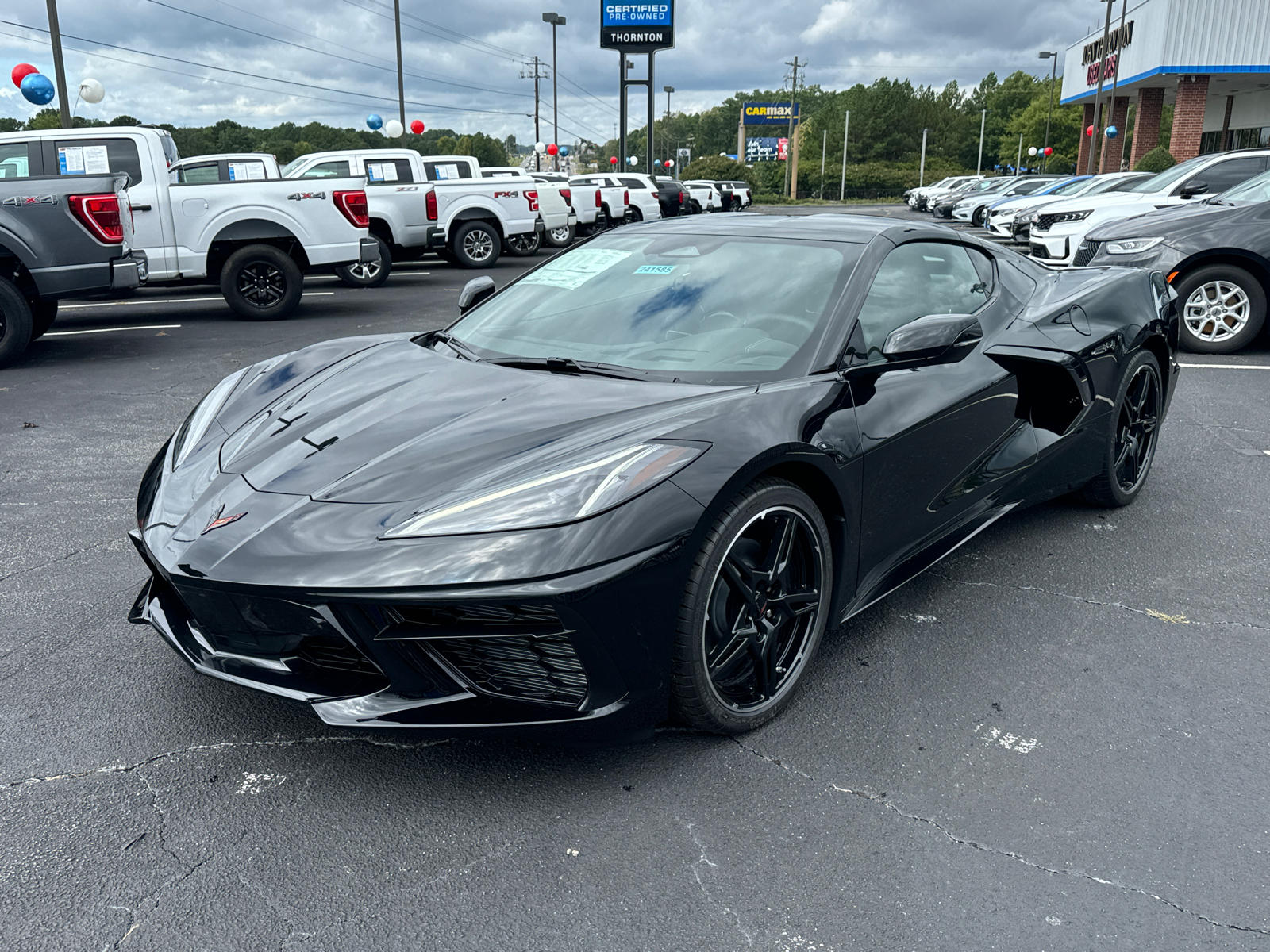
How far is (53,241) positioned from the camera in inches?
318

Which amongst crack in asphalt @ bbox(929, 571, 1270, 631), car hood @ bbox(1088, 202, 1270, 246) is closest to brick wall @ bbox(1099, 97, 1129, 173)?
car hood @ bbox(1088, 202, 1270, 246)

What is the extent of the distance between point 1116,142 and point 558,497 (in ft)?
170

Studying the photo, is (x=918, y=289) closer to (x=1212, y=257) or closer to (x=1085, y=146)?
(x=1212, y=257)

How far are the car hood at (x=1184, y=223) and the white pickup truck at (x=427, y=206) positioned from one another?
981cm

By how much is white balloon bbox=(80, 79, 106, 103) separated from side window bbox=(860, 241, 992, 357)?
19.3m

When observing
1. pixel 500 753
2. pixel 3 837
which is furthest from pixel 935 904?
pixel 3 837

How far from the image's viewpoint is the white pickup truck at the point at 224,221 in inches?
406

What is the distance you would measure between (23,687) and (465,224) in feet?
47.8

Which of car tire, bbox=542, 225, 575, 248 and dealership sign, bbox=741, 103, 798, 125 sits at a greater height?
dealership sign, bbox=741, 103, 798, 125

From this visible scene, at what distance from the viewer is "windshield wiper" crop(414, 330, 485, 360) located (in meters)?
3.41

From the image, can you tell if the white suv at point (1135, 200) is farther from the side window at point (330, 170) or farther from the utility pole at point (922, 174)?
the utility pole at point (922, 174)

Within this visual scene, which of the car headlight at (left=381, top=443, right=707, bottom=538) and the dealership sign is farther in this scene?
the dealership sign

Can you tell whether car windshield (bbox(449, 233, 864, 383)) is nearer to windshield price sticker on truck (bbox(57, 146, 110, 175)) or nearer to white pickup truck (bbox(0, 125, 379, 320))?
white pickup truck (bbox(0, 125, 379, 320))

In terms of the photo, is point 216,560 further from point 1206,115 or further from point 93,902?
point 1206,115
